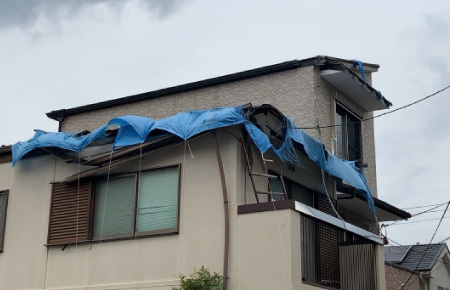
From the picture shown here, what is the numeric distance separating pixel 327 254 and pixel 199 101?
8264 mm

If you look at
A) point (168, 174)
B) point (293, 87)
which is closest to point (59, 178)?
point (168, 174)

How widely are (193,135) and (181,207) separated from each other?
4.57 ft

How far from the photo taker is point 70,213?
15.4 metres

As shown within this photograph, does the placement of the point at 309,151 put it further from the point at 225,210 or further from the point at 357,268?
the point at 357,268

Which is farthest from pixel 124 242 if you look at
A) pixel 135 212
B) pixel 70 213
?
pixel 70 213

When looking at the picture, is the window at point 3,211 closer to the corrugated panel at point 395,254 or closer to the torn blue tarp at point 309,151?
the torn blue tarp at point 309,151

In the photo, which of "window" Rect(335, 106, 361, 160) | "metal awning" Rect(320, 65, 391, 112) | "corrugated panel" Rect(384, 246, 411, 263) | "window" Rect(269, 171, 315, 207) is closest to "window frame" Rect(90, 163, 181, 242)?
"window" Rect(269, 171, 315, 207)

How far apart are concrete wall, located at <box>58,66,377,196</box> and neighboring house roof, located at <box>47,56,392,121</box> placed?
127 millimetres

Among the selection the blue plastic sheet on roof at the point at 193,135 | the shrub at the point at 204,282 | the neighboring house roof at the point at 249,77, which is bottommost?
the shrub at the point at 204,282

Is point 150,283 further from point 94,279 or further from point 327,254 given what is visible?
point 327,254

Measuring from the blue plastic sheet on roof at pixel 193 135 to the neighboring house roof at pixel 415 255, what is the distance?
40.3 feet

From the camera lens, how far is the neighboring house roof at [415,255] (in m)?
27.8

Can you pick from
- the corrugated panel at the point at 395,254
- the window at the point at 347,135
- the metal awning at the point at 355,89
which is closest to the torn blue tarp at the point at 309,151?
the metal awning at the point at 355,89

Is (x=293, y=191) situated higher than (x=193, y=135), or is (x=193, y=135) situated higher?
(x=193, y=135)
